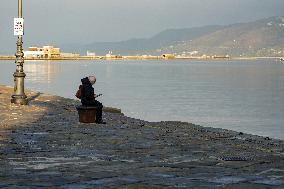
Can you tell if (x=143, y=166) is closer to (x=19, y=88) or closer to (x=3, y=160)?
(x=3, y=160)

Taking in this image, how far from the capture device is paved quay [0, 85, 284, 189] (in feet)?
23.8

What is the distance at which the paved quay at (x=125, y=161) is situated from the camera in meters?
7.27

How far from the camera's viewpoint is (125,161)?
362 inches

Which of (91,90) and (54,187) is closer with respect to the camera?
(54,187)

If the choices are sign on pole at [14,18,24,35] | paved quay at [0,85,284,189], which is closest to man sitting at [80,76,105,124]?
paved quay at [0,85,284,189]

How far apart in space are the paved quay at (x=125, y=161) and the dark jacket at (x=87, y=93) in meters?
1.68

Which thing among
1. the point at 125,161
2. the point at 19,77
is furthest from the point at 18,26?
the point at 125,161

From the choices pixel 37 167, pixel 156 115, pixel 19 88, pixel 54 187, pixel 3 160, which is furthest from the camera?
pixel 156 115

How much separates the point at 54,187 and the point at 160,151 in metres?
4.04

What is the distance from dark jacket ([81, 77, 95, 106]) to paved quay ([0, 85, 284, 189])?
168 cm

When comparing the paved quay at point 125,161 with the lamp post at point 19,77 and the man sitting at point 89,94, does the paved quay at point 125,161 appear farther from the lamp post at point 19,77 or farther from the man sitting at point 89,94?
the lamp post at point 19,77

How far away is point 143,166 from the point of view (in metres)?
8.62

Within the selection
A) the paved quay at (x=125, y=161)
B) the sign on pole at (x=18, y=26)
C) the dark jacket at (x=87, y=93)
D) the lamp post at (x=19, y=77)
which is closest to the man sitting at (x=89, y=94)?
the dark jacket at (x=87, y=93)

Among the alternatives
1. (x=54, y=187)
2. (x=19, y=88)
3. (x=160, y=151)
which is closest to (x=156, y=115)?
(x=19, y=88)
